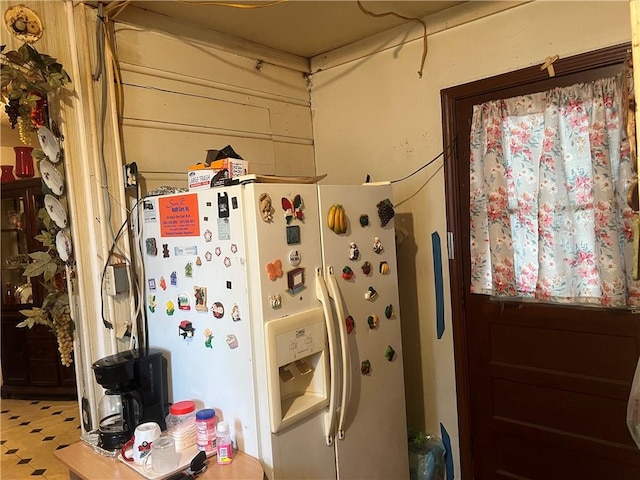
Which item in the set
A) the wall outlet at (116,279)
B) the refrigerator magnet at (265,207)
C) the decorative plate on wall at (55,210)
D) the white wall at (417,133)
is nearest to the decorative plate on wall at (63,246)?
the decorative plate on wall at (55,210)

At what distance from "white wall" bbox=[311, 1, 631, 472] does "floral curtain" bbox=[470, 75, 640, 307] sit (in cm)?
22

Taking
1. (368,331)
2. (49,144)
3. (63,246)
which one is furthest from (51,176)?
(368,331)

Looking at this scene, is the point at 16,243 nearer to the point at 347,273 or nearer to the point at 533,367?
the point at 347,273

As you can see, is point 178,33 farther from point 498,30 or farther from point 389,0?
point 498,30

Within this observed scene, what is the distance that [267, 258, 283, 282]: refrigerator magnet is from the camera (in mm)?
1689

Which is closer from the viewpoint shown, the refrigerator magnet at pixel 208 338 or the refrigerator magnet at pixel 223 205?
the refrigerator magnet at pixel 223 205

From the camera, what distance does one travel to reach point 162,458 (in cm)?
164

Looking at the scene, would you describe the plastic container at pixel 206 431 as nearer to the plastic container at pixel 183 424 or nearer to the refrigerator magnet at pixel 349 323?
the plastic container at pixel 183 424

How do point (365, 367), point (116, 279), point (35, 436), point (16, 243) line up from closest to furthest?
point (116, 279)
point (365, 367)
point (35, 436)
point (16, 243)

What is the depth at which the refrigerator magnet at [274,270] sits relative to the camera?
169cm

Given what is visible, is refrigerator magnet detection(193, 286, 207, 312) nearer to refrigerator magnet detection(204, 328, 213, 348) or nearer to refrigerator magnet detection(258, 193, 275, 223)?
refrigerator magnet detection(204, 328, 213, 348)

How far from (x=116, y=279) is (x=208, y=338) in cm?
50

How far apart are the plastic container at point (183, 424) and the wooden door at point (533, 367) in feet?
4.63

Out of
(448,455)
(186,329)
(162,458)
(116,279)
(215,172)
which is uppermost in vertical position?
(215,172)
